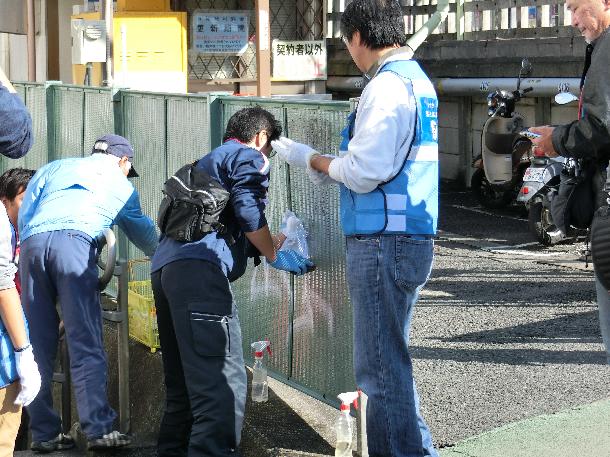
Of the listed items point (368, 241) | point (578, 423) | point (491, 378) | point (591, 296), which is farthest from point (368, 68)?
point (591, 296)

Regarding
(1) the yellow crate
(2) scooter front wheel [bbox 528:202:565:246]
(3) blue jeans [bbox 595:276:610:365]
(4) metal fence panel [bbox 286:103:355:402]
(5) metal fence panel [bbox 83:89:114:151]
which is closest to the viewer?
(3) blue jeans [bbox 595:276:610:365]

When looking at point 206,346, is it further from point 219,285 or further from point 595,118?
point 595,118

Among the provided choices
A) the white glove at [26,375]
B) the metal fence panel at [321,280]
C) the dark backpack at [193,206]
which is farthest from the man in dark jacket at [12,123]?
the metal fence panel at [321,280]

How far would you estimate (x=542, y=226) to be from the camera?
1180 cm

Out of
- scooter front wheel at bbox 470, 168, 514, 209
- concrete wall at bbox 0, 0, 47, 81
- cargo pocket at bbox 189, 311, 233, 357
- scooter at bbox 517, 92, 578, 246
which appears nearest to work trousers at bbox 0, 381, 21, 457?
cargo pocket at bbox 189, 311, 233, 357

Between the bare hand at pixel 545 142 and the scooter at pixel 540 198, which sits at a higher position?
the bare hand at pixel 545 142

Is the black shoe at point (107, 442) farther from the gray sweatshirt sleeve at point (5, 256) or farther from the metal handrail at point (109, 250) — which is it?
the gray sweatshirt sleeve at point (5, 256)

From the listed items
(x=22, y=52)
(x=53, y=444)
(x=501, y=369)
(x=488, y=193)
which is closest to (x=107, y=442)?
(x=53, y=444)

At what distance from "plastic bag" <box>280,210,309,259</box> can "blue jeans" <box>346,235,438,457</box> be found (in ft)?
3.29

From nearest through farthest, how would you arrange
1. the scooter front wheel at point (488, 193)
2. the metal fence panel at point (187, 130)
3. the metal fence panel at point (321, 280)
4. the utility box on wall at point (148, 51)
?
the metal fence panel at point (321, 280), the metal fence panel at point (187, 130), the utility box on wall at point (148, 51), the scooter front wheel at point (488, 193)

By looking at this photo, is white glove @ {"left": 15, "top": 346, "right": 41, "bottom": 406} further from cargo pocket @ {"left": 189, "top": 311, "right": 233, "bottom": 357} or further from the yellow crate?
the yellow crate

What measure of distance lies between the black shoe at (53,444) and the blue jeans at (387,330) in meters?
2.45

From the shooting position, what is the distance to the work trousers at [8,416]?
4.25 metres

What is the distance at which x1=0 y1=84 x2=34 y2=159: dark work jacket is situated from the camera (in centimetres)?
396
